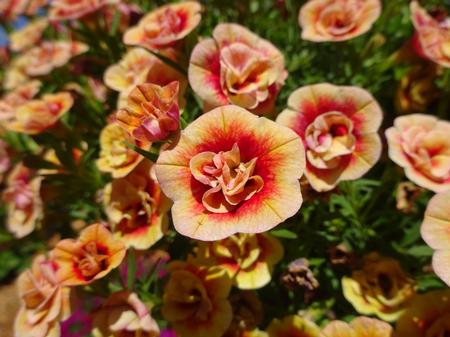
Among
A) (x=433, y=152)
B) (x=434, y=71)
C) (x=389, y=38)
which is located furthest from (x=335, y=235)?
(x=389, y=38)

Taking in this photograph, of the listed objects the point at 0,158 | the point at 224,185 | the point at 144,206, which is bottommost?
the point at 0,158

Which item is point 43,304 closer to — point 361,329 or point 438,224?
point 361,329

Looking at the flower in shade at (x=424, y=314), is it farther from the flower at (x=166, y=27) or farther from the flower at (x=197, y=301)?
the flower at (x=166, y=27)

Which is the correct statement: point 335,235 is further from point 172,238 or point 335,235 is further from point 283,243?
point 172,238

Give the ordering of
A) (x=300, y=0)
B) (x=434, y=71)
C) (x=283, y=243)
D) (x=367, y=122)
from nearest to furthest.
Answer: (x=367, y=122)
(x=283, y=243)
(x=434, y=71)
(x=300, y=0)

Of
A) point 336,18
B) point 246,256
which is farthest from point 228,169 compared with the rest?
point 336,18

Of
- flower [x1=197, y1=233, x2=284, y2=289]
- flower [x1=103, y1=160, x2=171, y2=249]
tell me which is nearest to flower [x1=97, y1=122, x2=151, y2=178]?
flower [x1=103, y1=160, x2=171, y2=249]

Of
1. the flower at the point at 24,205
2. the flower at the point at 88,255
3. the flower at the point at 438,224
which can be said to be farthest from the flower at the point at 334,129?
the flower at the point at 24,205
